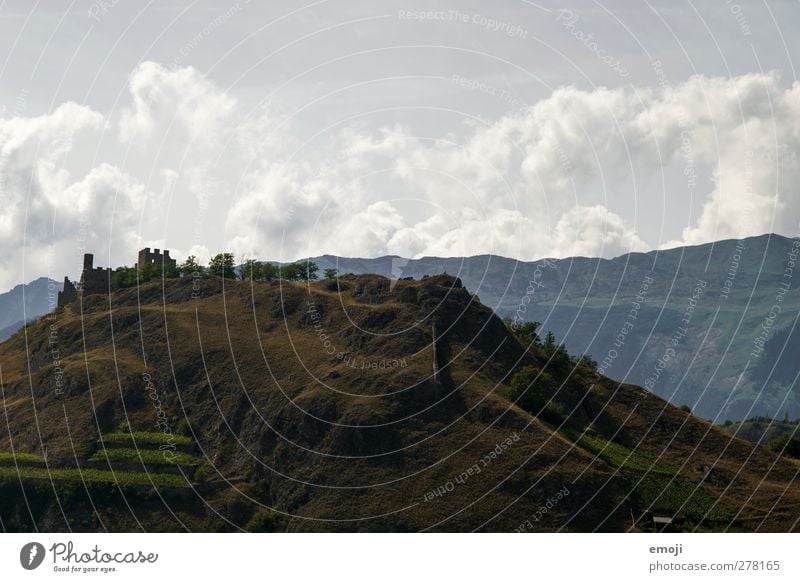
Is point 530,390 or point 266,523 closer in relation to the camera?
point 266,523

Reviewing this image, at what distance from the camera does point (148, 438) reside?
134 m

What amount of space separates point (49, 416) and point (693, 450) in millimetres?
79705

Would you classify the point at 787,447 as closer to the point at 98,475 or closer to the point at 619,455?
the point at 619,455

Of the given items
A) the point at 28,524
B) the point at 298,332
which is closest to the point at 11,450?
the point at 28,524

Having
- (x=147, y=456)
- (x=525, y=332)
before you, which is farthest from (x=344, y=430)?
(x=525, y=332)

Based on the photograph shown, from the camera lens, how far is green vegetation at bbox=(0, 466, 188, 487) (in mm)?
124125

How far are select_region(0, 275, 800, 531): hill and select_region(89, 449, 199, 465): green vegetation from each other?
0.34 meters

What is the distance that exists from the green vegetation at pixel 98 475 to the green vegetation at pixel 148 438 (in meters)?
7.08

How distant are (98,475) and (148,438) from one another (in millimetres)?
9643

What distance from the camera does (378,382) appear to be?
135 metres

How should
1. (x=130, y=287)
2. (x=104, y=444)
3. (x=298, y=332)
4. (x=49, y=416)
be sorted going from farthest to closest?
(x=130, y=287), (x=298, y=332), (x=49, y=416), (x=104, y=444)

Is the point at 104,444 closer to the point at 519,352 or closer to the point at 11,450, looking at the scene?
the point at 11,450

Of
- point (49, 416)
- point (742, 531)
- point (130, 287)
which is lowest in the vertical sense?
point (742, 531)

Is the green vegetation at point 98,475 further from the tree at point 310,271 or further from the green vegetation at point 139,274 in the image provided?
the tree at point 310,271
